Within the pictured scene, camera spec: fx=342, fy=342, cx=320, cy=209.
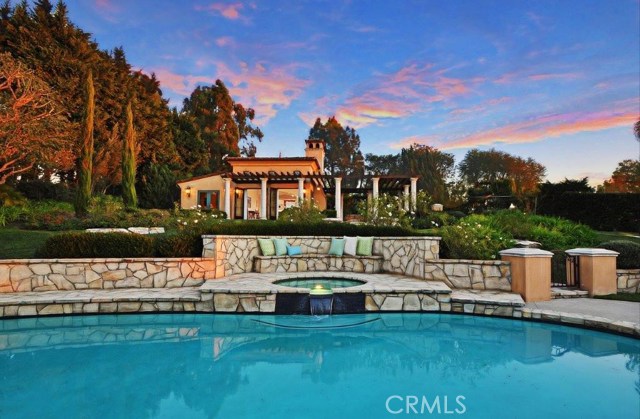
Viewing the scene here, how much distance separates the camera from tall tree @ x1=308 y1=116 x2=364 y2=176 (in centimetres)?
5119

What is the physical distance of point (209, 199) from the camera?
22.5 meters

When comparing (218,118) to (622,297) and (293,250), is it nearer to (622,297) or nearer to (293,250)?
(293,250)

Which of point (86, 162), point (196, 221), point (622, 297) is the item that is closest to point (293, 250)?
point (196, 221)

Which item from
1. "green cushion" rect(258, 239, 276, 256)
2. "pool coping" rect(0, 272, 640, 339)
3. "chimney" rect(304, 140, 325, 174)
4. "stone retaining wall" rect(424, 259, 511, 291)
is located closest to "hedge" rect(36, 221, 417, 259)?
"green cushion" rect(258, 239, 276, 256)

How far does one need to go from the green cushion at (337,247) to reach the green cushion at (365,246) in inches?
18.3

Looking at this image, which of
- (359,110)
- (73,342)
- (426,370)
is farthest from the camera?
(359,110)

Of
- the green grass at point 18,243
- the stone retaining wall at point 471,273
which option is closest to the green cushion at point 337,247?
the stone retaining wall at point 471,273

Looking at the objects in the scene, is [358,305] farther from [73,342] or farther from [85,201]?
[85,201]

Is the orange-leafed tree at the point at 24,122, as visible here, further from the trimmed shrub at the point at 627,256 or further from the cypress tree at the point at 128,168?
the trimmed shrub at the point at 627,256

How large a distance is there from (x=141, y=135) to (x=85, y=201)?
12.1m

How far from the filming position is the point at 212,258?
803 centimetres

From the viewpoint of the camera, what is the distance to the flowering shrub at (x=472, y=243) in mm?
8195

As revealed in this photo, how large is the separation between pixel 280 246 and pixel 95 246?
14.2ft

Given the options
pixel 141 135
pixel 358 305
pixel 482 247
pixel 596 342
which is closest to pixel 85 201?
pixel 141 135
